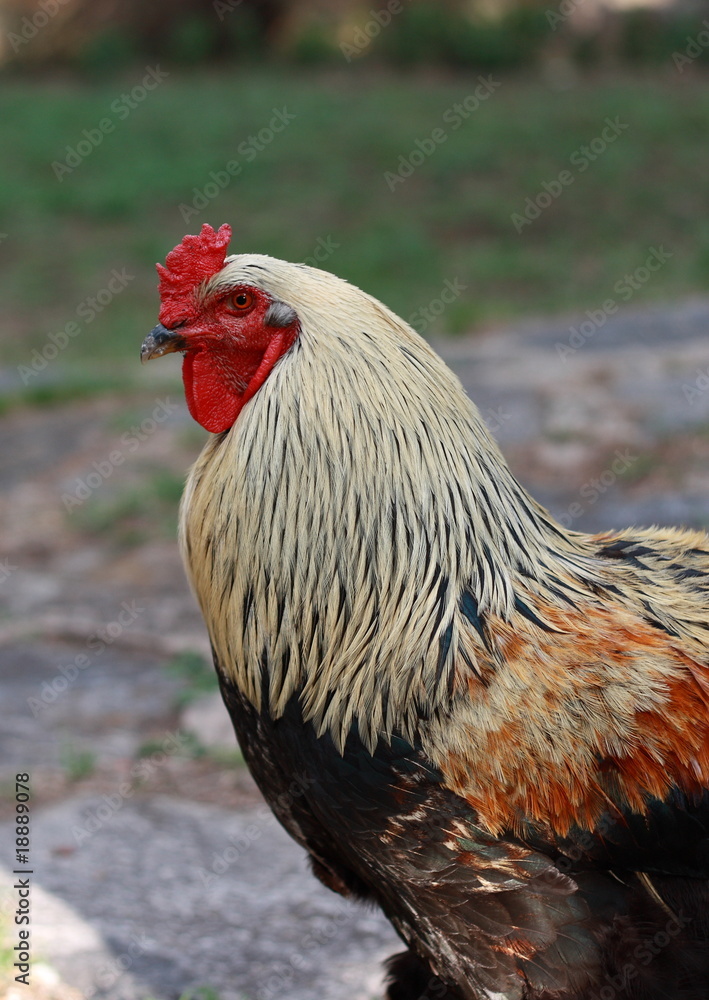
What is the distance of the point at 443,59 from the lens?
2172 centimetres

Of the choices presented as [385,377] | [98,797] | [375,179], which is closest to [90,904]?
[98,797]

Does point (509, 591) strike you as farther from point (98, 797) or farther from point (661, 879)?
point (98, 797)
